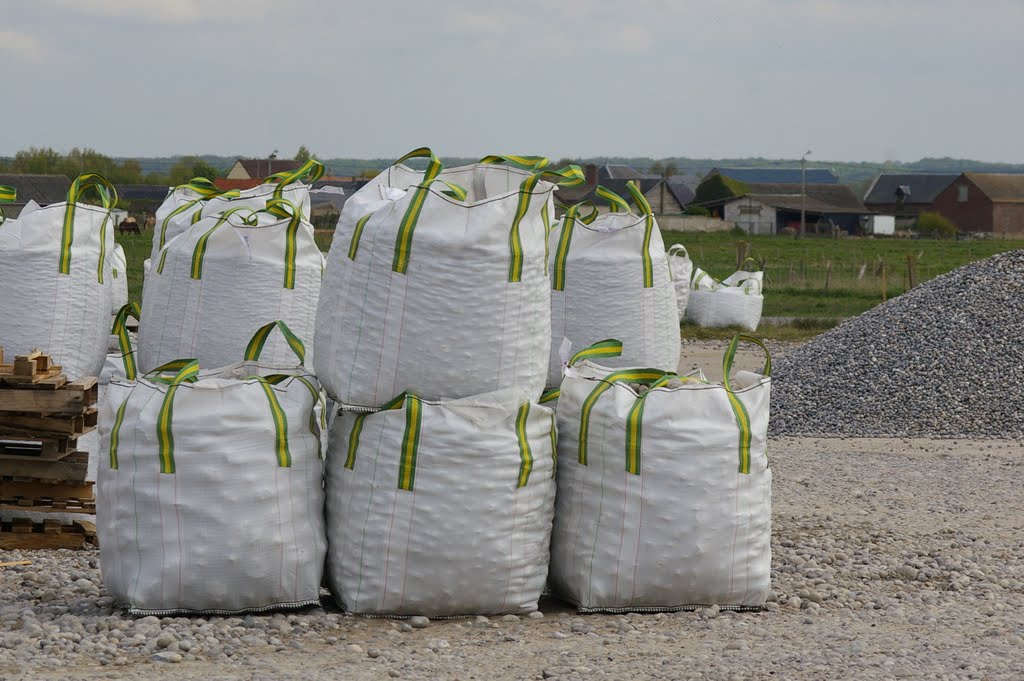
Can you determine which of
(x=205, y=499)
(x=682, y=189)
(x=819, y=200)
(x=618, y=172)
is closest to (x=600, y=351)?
(x=205, y=499)

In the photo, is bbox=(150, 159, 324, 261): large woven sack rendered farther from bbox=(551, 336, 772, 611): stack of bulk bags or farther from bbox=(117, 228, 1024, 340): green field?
bbox=(117, 228, 1024, 340): green field

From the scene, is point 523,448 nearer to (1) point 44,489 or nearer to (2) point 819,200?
(1) point 44,489

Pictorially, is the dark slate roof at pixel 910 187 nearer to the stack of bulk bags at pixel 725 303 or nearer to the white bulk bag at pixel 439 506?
the stack of bulk bags at pixel 725 303

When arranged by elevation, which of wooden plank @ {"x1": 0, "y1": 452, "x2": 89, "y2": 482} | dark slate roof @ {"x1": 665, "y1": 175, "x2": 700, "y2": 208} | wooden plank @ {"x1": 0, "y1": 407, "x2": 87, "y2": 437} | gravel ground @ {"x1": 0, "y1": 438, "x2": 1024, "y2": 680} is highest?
dark slate roof @ {"x1": 665, "y1": 175, "x2": 700, "y2": 208}

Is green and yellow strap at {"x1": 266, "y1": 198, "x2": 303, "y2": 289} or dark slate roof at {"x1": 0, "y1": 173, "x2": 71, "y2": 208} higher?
dark slate roof at {"x1": 0, "y1": 173, "x2": 71, "y2": 208}

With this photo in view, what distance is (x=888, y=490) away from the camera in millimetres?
7930

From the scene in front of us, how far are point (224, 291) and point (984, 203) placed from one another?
228ft

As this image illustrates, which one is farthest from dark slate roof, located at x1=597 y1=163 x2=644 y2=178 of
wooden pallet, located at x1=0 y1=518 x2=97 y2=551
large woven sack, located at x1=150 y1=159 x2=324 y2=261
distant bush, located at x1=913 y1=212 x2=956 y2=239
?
wooden pallet, located at x1=0 y1=518 x2=97 y2=551

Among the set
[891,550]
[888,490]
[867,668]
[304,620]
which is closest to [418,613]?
[304,620]

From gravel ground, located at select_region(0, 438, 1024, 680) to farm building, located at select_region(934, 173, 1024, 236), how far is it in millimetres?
64985

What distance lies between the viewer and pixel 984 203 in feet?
228

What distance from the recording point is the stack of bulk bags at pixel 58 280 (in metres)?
6.21

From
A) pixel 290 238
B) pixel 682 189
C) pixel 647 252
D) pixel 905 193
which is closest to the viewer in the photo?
pixel 290 238

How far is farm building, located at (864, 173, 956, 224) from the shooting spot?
7650 centimetres
